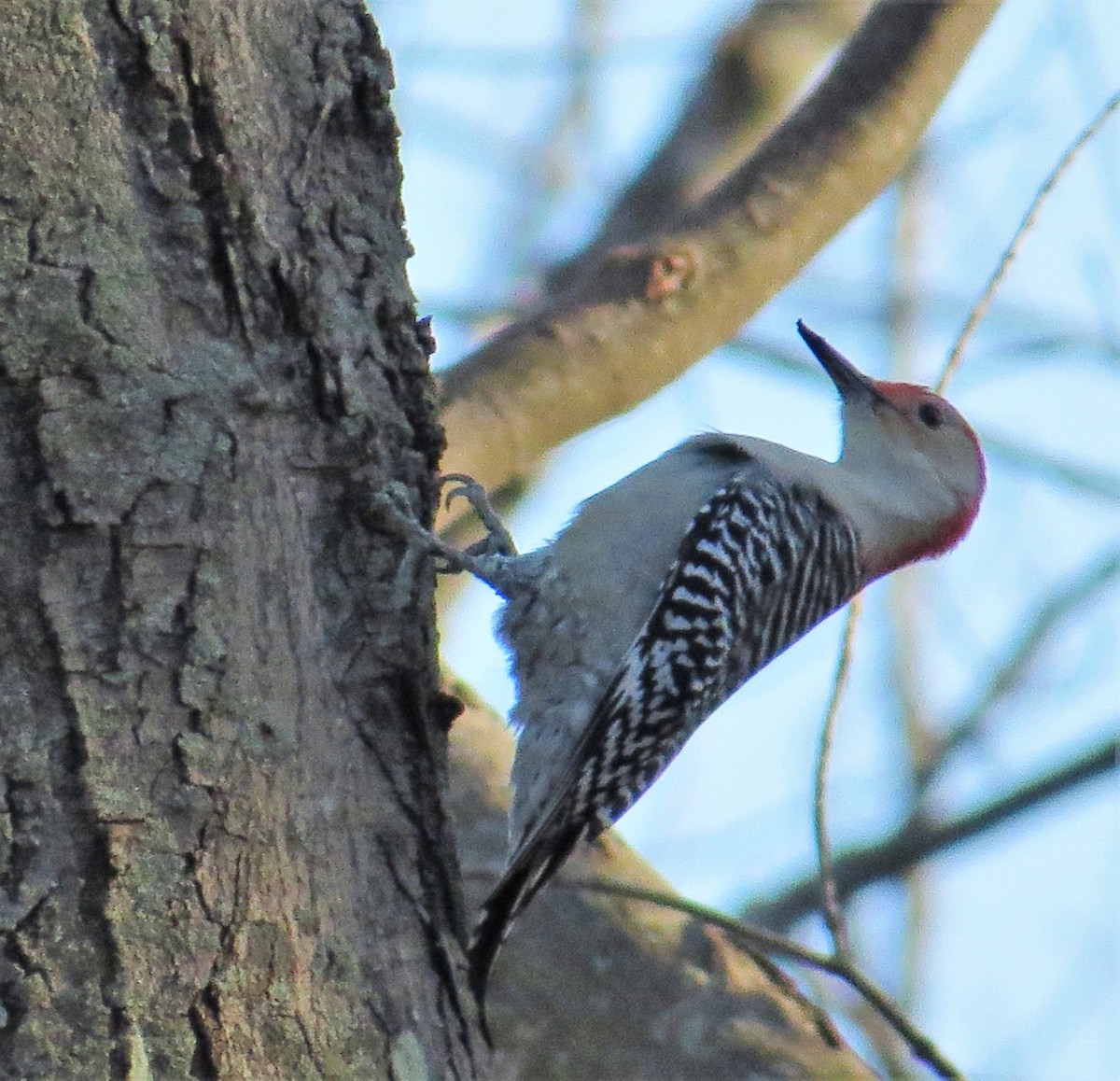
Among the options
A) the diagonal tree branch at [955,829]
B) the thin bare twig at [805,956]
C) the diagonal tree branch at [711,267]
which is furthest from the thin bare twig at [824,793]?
the diagonal tree branch at [955,829]

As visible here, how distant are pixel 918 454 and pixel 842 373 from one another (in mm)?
422

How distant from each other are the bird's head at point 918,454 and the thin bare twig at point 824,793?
167 centimetres

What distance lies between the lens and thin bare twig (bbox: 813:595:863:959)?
418 cm

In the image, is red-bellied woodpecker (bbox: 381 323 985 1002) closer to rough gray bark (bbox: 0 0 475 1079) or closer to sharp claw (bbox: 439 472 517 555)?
sharp claw (bbox: 439 472 517 555)

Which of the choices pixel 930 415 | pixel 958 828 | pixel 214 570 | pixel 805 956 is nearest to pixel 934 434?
pixel 930 415

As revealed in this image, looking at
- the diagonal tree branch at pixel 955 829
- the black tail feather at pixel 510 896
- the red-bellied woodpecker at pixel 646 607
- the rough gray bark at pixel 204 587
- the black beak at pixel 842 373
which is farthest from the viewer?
the diagonal tree branch at pixel 955 829

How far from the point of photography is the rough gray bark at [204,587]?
2807mm

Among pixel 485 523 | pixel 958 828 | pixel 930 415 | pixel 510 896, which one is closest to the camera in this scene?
pixel 510 896

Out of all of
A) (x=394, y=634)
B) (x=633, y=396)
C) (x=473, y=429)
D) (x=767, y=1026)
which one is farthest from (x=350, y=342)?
(x=767, y=1026)

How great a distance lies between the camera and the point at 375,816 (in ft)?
10.6

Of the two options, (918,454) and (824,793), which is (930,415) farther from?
(824,793)

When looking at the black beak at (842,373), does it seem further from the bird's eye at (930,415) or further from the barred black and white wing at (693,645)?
the barred black and white wing at (693,645)

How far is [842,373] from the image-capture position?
241 inches

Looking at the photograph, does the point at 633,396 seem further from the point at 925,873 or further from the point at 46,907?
the point at 925,873
